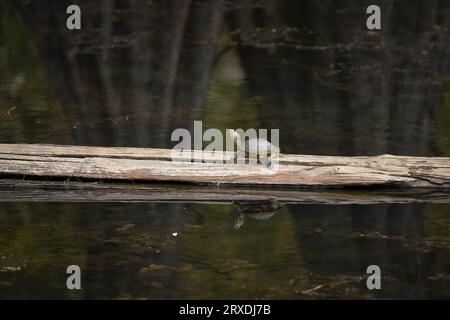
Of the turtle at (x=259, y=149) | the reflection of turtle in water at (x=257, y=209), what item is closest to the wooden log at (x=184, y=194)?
the reflection of turtle in water at (x=257, y=209)

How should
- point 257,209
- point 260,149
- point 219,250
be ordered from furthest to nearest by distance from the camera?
1. point 260,149
2. point 257,209
3. point 219,250

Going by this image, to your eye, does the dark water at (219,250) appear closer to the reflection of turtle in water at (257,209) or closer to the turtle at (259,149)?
the reflection of turtle in water at (257,209)

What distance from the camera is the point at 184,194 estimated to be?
6.76 metres

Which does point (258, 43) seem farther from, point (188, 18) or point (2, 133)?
point (2, 133)

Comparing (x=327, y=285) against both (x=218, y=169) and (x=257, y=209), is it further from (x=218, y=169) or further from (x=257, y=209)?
(x=218, y=169)

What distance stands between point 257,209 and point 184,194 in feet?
1.81

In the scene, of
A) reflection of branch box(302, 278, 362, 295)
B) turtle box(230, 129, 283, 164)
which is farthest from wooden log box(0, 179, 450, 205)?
reflection of branch box(302, 278, 362, 295)

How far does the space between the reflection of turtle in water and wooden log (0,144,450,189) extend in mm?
173

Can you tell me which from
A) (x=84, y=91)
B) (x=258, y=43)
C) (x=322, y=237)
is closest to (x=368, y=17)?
(x=258, y=43)

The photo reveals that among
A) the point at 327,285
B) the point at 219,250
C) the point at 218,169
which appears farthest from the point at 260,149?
the point at 327,285

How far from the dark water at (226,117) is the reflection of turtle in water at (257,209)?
0.07 metres

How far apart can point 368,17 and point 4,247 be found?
23.9 ft

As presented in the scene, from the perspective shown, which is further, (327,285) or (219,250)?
(219,250)

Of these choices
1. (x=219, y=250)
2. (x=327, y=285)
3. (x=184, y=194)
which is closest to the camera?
(x=327, y=285)
